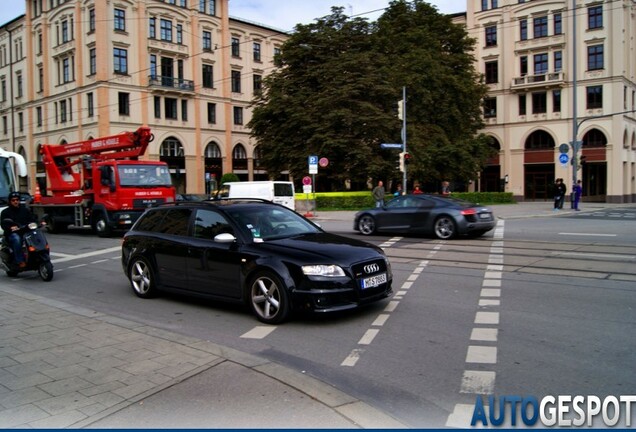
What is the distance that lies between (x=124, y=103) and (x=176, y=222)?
4740 centimetres

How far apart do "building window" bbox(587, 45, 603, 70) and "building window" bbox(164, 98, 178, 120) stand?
40.0 meters

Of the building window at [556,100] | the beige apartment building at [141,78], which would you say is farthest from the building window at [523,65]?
the beige apartment building at [141,78]

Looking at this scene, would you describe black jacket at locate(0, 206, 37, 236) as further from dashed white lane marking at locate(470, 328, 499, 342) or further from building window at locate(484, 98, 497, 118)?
building window at locate(484, 98, 497, 118)

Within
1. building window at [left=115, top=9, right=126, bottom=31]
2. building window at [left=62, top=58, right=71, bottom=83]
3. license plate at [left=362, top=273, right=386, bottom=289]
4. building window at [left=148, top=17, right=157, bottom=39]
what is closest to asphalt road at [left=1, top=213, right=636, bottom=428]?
license plate at [left=362, top=273, right=386, bottom=289]

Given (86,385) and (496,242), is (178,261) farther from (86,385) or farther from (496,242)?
(496,242)

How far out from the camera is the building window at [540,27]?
51781mm

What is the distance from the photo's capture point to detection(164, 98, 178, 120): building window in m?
A: 55.2

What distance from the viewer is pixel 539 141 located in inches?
2100

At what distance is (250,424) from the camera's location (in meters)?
3.95

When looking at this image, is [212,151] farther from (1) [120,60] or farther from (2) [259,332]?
(2) [259,332]

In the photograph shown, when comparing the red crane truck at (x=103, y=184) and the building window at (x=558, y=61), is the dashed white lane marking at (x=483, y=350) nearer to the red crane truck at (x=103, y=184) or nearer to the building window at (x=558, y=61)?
the red crane truck at (x=103, y=184)

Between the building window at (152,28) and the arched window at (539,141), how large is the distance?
38297 mm

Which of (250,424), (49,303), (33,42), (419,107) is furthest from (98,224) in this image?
(33,42)

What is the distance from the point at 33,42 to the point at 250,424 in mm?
66197
